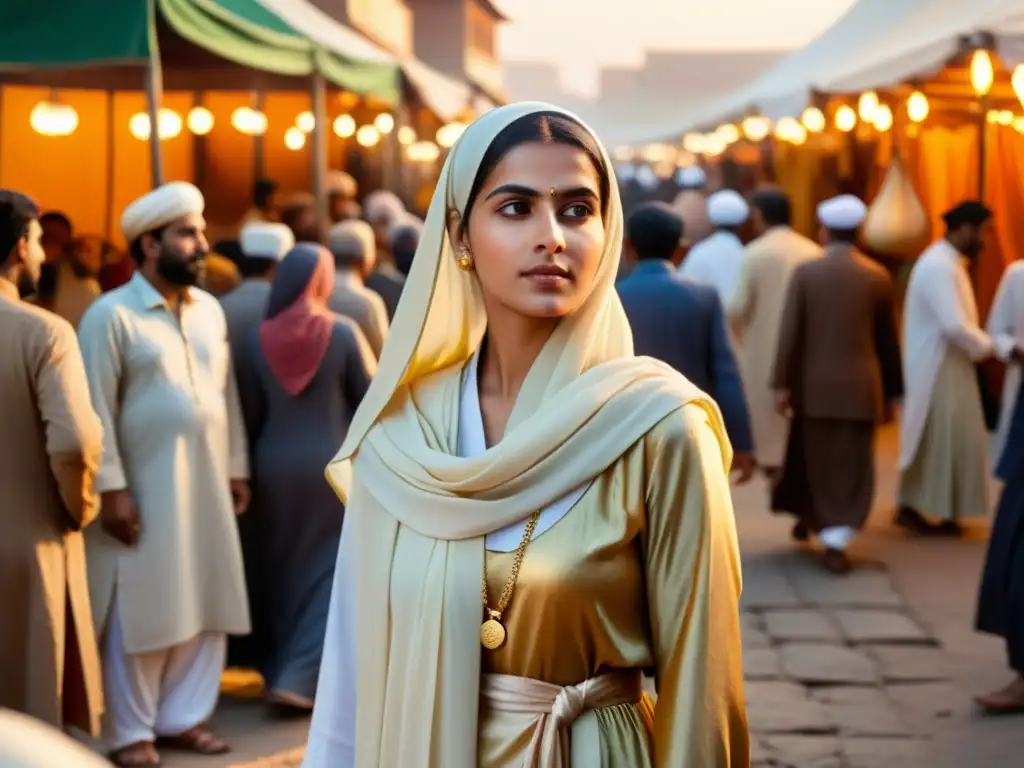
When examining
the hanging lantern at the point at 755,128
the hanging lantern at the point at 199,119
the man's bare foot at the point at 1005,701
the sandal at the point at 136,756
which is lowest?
the sandal at the point at 136,756

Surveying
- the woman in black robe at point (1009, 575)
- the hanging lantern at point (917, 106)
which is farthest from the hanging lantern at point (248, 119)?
the woman in black robe at point (1009, 575)

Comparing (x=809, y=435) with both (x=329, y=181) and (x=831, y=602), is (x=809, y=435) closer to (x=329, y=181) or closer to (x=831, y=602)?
(x=831, y=602)

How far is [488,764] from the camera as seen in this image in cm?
236

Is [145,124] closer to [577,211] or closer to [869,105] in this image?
[869,105]

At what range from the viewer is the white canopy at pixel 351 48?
1106 centimetres

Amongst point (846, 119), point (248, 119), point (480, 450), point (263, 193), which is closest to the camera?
point (480, 450)

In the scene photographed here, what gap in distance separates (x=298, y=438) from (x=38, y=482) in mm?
1549

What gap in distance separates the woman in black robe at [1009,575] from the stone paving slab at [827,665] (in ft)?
1.99

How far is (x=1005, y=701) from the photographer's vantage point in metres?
6.07

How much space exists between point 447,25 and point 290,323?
42337mm

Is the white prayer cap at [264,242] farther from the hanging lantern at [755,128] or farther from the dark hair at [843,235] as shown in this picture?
the hanging lantern at [755,128]

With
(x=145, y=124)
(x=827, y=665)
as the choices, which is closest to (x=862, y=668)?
(x=827, y=665)

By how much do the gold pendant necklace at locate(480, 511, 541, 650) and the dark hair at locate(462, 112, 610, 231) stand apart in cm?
51

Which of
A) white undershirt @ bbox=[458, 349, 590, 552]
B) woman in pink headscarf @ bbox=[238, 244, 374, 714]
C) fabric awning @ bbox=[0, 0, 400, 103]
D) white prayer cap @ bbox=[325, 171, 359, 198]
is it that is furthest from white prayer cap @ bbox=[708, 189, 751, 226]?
white undershirt @ bbox=[458, 349, 590, 552]
